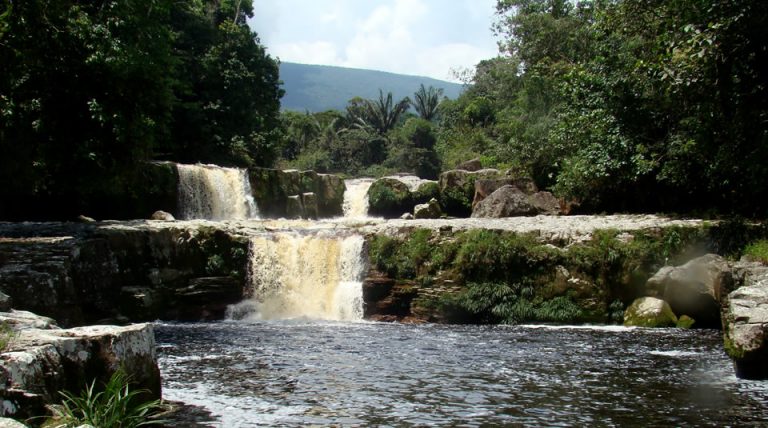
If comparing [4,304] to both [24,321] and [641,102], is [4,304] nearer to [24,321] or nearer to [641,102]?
[24,321]

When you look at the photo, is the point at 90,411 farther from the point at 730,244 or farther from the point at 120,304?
the point at 730,244

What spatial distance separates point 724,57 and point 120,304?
14.6 meters

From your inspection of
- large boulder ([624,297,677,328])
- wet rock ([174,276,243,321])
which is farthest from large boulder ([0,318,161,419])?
large boulder ([624,297,677,328])

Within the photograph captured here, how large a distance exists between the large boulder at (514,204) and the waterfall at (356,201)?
978cm

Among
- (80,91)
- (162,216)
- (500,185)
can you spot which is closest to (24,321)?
(80,91)

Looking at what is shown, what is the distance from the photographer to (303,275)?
1867 centimetres

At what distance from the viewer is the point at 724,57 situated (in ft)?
39.1

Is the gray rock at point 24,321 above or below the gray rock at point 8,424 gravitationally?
above

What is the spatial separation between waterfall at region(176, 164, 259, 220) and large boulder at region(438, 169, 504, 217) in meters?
8.92

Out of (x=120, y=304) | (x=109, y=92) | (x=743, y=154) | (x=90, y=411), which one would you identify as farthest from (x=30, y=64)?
(x=743, y=154)

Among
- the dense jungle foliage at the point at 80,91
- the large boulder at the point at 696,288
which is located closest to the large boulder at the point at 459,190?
the dense jungle foliage at the point at 80,91

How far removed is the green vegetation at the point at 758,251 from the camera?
46.5 feet

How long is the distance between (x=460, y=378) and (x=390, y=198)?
Result: 23.5 m

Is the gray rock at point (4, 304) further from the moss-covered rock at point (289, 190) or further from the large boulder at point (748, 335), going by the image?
the moss-covered rock at point (289, 190)
